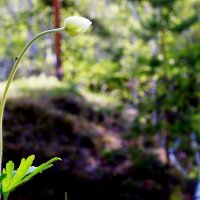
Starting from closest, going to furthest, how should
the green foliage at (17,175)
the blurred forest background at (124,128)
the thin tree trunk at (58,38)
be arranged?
1. the green foliage at (17,175)
2. the blurred forest background at (124,128)
3. the thin tree trunk at (58,38)

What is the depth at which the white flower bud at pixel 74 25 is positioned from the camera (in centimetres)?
94

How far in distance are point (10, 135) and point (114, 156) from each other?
5.56ft

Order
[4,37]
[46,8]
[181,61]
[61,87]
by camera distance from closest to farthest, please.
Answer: [181,61], [61,87], [46,8], [4,37]

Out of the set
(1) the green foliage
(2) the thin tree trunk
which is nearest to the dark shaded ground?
(2) the thin tree trunk

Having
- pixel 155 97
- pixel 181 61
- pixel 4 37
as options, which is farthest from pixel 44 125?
pixel 4 37

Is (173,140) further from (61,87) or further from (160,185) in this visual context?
(61,87)

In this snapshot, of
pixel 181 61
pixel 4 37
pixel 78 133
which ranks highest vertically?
pixel 4 37

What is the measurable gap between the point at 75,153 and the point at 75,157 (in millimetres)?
103

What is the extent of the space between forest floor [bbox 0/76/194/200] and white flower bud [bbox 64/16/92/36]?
450 centimetres

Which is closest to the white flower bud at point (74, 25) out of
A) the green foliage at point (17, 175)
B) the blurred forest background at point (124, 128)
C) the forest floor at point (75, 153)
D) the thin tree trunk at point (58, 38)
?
the green foliage at point (17, 175)

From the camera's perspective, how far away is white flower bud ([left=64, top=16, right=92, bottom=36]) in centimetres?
Result: 94

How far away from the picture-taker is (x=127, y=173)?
6.34m

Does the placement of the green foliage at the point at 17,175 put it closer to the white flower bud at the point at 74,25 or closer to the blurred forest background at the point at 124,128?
the white flower bud at the point at 74,25

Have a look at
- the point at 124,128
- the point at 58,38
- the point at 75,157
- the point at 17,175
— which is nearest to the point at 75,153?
the point at 75,157
